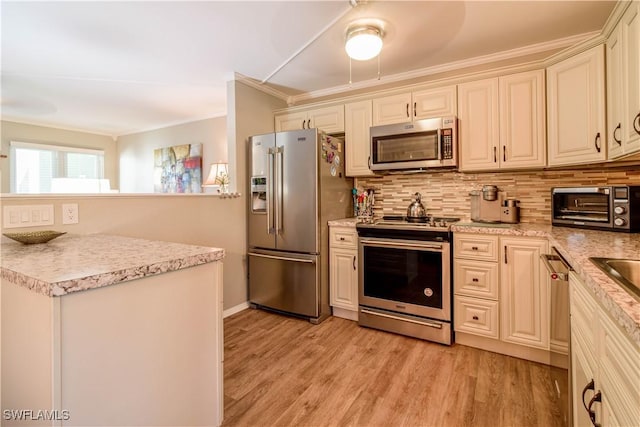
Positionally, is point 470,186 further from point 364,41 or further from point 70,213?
point 70,213

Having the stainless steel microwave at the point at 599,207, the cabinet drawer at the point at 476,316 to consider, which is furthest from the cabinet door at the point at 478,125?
the cabinet drawer at the point at 476,316

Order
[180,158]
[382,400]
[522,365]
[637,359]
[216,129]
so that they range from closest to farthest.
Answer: [637,359], [382,400], [522,365], [216,129], [180,158]

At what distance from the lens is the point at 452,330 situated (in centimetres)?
233

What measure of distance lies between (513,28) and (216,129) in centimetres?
388

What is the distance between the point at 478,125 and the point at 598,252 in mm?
1536

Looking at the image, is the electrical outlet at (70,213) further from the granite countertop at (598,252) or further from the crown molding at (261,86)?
the granite countertop at (598,252)

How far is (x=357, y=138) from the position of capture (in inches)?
119

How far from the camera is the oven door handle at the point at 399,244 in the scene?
7.55ft

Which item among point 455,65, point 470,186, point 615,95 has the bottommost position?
point 470,186

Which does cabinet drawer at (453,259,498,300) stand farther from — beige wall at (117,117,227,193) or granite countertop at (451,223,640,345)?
beige wall at (117,117,227,193)

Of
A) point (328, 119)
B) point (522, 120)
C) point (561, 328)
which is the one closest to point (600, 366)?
point (561, 328)

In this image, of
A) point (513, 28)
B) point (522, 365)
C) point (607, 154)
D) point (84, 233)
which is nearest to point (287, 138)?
point (84, 233)

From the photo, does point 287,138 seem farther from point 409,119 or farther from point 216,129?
point 216,129

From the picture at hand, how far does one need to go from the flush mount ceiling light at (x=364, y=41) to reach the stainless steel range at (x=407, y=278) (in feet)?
4.37
